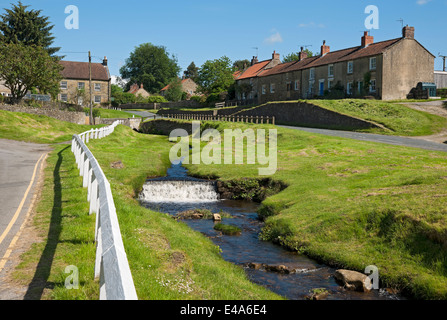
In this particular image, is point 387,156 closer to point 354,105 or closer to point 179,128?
point 354,105

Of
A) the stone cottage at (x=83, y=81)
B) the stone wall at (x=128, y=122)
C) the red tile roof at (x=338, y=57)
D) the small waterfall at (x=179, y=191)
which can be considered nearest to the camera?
the small waterfall at (x=179, y=191)

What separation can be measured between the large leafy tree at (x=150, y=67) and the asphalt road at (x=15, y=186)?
121 metres

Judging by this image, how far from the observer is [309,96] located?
63562 mm

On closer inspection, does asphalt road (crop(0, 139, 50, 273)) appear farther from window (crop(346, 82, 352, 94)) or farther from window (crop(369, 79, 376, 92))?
window (crop(346, 82, 352, 94))

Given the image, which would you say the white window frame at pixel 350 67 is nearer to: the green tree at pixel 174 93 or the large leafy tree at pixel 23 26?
the large leafy tree at pixel 23 26

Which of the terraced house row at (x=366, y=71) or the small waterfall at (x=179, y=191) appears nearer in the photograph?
the small waterfall at (x=179, y=191)

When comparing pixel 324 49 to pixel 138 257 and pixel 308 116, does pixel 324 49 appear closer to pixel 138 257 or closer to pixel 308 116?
pixel 308 116

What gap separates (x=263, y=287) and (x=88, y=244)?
12.8 ft

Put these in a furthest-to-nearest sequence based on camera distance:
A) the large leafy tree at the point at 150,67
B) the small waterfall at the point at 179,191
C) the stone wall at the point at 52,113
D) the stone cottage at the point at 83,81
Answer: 1. the large leafy tree at the point at 150,67
2. the stone cottage at the point at 83,81
3. the stone wall at the point at 52,113
4. the small waterfall at the point at 179,191

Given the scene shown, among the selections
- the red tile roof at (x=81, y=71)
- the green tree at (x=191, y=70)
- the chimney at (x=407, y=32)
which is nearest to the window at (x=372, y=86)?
the chimney at (x=407, y=32)

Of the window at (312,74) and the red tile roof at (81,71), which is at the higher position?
the red tile roof at (81,71)

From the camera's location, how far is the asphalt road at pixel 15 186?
30.7 ft

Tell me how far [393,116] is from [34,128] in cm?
3390

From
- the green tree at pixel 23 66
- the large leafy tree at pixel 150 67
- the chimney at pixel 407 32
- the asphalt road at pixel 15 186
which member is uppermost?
the large leafy tree at pixel 150 67
